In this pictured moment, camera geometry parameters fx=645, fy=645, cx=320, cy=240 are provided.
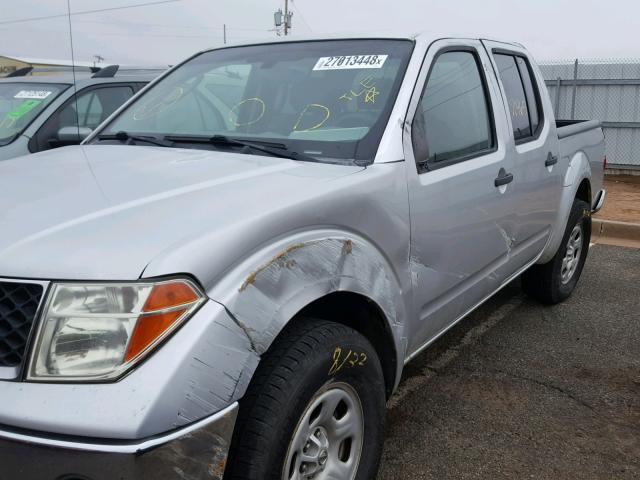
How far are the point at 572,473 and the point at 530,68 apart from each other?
263 centimetres

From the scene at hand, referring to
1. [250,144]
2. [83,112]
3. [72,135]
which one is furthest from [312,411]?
[83,112]

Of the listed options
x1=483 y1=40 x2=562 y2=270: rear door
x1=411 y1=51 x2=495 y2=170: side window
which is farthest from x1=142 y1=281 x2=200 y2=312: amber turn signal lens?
x1=483 y1=40 x2=562 y2=270: rear door

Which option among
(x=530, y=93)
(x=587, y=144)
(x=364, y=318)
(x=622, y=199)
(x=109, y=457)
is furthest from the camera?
(x=622, y=199)

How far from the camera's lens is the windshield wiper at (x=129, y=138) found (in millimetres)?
2798

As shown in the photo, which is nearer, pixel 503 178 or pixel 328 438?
pixel 328 438

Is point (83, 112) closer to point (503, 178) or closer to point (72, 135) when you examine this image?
point (72, 135)

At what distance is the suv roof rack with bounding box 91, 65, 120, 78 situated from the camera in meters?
5.73

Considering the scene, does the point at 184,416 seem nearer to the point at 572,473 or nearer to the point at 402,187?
the point at 402,187

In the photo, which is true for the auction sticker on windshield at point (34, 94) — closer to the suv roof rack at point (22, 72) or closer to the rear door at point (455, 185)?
the suv roof rack at point (22, 72)

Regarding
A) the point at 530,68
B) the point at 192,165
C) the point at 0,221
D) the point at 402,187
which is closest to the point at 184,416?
the point at 0,221

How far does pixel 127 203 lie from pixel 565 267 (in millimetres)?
3701

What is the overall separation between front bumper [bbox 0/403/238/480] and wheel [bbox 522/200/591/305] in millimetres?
3472

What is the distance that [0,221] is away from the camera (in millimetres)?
1822

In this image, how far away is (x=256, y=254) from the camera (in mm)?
1770
